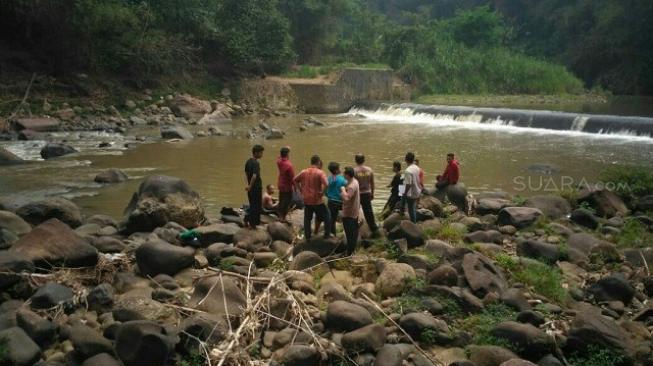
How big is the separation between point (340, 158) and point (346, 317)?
562 inches

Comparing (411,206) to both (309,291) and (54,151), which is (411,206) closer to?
(309,291)

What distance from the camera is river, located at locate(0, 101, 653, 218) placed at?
15664 mm

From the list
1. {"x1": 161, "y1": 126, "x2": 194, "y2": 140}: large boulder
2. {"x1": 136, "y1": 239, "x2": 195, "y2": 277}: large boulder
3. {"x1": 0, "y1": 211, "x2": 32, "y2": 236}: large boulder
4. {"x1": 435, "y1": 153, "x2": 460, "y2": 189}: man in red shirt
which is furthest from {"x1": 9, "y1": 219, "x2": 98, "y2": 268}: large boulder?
{"x1": 161, "y1": 126, "x2": 194, "y2": 140}: large boulder

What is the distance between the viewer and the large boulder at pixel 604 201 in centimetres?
1250

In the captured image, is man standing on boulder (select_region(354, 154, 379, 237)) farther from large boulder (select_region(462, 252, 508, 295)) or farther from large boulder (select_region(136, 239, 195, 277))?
large boulder (select_region(136, 239, 195, 277))

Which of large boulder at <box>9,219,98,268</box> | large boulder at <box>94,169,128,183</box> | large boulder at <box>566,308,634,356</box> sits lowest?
large boulder at <box>94,169,128,183</box>

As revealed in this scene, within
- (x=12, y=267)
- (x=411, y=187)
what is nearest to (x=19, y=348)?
(x=12, y=267)

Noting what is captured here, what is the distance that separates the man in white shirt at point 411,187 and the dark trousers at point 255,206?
2.61 meters

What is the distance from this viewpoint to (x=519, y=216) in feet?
37.5

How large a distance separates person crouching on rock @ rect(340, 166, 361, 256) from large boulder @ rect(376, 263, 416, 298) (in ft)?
3.68

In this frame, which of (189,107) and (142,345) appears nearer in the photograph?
(142,345)

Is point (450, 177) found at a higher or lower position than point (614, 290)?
higher

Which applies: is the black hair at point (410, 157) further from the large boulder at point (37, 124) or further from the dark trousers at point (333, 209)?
the large boulder at point (37, 124)

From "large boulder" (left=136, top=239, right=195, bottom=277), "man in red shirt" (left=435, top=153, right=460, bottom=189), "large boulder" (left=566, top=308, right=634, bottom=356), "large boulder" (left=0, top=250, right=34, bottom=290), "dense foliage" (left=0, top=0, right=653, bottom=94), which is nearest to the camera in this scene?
"large boulder" (left=566, top=308, right=634, bottom=356)
